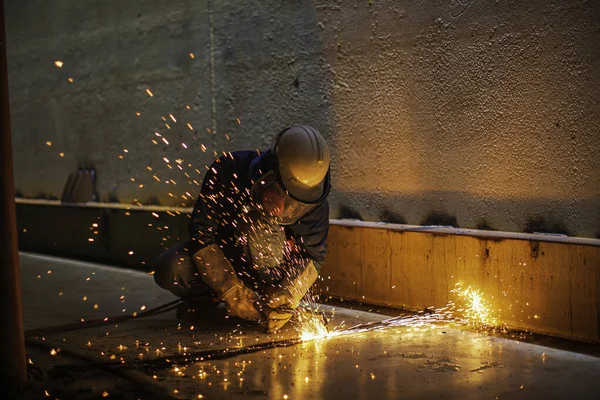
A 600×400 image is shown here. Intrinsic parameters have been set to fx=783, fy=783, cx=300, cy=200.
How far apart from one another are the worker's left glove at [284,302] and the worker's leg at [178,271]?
2.06 ft

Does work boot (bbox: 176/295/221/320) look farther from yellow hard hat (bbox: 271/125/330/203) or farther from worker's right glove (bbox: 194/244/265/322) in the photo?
yellow hard hat (bbox: 271/125/330/203)

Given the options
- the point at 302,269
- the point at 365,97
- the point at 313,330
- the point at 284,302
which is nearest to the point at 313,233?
the point at 302,269

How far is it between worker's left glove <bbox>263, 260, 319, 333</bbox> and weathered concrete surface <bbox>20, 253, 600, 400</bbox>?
95mm

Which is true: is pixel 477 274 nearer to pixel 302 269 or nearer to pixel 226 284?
pixel 302 269

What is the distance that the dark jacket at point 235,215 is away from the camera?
4.57 metres

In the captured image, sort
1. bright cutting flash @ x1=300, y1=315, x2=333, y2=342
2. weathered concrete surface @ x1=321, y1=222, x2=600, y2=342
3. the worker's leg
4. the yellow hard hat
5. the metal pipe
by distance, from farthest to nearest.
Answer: the worker's leg, bright cutting flash @ x1=300, y1=315, x2=333, y2=342, weathered concrete surface @ x1=321, y1=222, x2=600, y2=342, the yellow hard hat, the metal pipe

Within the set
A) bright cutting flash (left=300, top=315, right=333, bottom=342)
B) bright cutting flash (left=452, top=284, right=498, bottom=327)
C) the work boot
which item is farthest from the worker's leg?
bright cutting flash (left=452, top=284, right=498, bottom=327)

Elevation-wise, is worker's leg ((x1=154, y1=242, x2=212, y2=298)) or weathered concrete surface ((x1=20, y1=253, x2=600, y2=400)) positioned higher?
worker's leg ((x1=154, y1=242, x2=212, y2=298))

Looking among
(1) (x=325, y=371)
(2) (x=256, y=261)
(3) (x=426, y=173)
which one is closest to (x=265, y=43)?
(3) (x=426, y=173)

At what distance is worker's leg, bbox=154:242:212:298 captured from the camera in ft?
16.1

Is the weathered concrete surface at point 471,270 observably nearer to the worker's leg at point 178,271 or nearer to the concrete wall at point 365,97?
the concrete wall at point 365,97

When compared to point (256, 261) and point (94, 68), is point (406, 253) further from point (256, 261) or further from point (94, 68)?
point (94, 68)

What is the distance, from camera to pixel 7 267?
342 cm

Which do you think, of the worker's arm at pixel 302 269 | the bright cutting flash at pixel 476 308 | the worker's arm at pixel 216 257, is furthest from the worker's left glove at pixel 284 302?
the bright cutting flash at pixel 476 308
